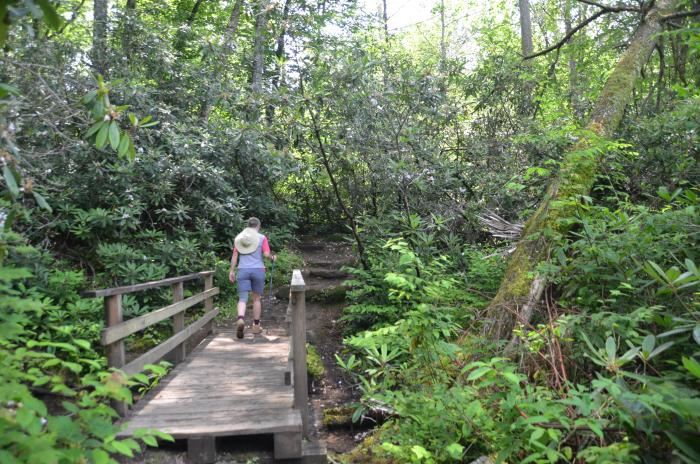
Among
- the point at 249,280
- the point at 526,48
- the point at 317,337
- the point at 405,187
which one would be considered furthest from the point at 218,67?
the point at 526,48

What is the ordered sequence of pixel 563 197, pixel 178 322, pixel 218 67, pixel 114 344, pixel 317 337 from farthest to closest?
pixel 218 67, pixel 317 337, pixel 178 322, pixel 563 197, pixel 114 344

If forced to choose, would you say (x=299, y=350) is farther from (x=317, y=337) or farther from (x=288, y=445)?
(x=317, y=337)

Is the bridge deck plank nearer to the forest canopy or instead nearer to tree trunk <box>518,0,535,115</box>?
the forest canopy

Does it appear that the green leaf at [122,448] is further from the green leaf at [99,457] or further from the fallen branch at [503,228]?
the fallen branch at [503,228]

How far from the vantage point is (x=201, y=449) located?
4242mm

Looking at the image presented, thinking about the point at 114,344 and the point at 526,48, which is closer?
the point at 114,344

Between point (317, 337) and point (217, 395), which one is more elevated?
point (217, 395)

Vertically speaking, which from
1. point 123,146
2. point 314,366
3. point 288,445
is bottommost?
point 314,366

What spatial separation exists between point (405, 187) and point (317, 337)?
3194 millimetres

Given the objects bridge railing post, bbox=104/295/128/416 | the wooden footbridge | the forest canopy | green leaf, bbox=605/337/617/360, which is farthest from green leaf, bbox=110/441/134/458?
bridge railing post, bbox=104/295/128/416

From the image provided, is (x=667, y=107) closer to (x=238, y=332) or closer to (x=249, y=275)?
A: (x=249, y=275)

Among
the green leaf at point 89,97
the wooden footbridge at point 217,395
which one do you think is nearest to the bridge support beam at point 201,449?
the wooden footbridge at point 217,395

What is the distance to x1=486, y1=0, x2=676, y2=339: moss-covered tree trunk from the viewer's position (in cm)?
493

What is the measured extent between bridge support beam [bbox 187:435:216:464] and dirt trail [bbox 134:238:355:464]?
0.30 ft
